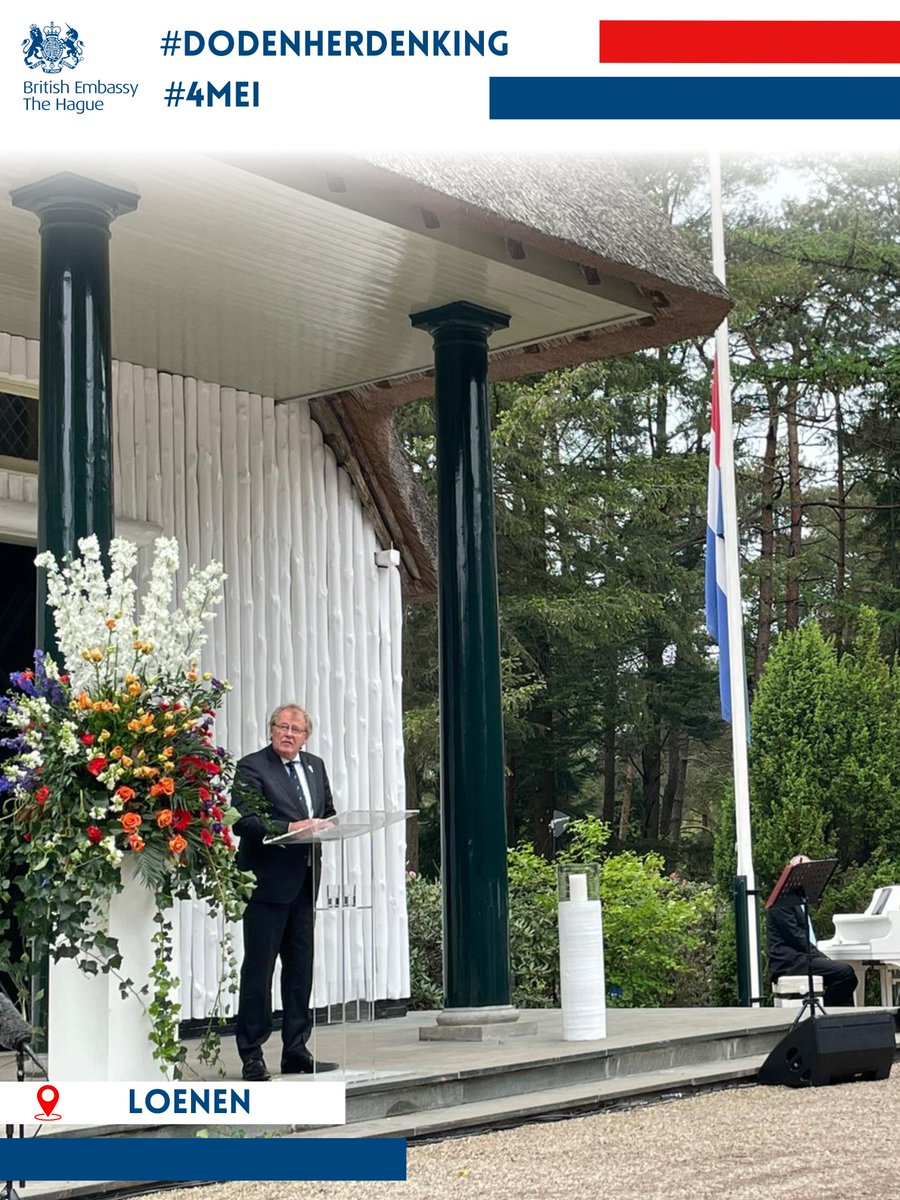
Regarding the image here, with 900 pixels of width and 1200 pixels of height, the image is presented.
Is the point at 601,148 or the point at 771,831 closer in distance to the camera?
the point at 601,148

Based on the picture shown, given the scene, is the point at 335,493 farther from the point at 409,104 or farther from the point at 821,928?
the point at 821,928

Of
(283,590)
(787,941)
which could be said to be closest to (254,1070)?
(283,590)

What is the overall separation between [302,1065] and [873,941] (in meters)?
6.92

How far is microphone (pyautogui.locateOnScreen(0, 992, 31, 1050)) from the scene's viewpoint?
5.62 meters

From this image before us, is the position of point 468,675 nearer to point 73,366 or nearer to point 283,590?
point 283,590

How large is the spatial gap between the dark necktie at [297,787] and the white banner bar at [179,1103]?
2.18 meters

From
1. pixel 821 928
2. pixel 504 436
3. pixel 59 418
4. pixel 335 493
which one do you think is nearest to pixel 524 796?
pixel 504 436

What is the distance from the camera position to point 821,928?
59.1 ft

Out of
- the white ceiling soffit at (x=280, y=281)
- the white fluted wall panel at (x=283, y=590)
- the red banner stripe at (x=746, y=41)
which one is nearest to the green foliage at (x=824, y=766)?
the white fluted wall panel at (x=283, y=590)

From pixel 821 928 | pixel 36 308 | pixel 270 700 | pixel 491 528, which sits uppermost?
pixel 36 308

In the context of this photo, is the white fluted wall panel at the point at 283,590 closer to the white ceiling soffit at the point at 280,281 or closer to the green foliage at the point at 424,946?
the white ceiling soffit at the point at 280,281

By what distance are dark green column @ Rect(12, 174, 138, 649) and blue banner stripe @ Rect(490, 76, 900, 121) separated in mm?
1978

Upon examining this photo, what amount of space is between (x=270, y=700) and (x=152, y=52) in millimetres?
4966

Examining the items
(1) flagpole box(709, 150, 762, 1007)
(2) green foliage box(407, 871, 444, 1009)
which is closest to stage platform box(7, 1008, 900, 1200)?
(2) green foliage box(407, 871, 444, 1009)
